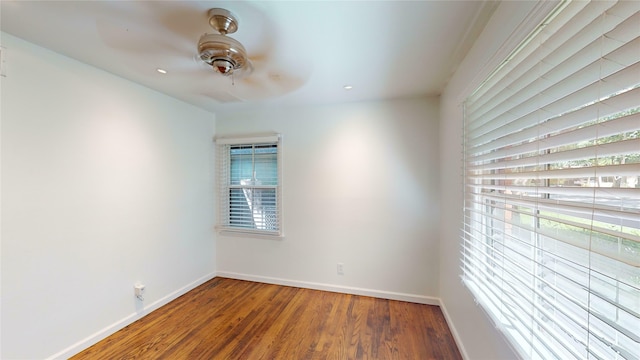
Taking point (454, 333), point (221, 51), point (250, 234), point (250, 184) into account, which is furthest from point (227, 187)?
point (454, 333)

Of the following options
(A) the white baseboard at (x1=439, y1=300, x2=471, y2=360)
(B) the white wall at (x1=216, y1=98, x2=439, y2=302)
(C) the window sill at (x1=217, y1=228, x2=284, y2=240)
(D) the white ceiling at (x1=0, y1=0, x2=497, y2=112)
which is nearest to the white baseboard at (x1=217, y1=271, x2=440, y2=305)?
(B) the white wall at (x1=216, y1=98, x2=439, y2=302)

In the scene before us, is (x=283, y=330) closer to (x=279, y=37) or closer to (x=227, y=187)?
(x=227, y=187)

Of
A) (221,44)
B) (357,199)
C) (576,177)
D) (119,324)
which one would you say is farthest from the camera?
(357,199)

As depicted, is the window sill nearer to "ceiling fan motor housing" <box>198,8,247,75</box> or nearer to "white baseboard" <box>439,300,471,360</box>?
"white baseboard" <box>439,300,471,360</box>

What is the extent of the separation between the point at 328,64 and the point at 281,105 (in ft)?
3.88

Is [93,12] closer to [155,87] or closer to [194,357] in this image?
[155,87]

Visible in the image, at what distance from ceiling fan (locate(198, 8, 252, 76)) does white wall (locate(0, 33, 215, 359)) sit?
131cm

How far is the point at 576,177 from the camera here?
2.46ft

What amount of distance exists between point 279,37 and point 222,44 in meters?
0.37

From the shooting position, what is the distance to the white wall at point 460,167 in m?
1.09

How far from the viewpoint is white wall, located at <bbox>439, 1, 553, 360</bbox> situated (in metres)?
1.09

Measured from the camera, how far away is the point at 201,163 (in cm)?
310

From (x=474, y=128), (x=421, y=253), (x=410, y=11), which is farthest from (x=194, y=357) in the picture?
(x=410, y=11)

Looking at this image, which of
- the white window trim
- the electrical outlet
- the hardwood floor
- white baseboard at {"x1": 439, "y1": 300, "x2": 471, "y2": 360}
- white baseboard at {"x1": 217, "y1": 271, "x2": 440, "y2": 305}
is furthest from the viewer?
the white window trim
